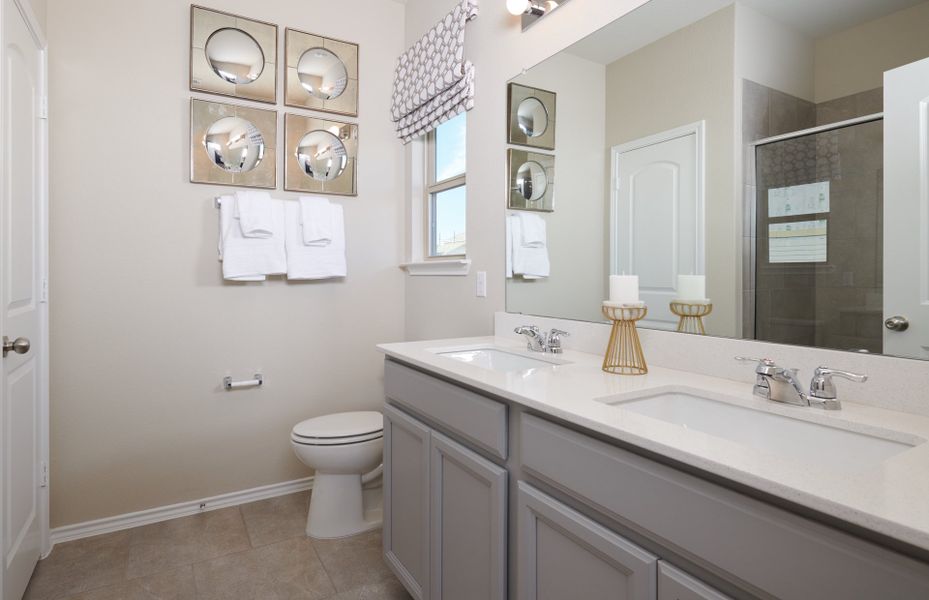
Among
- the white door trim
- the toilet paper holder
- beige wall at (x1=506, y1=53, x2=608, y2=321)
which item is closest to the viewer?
the white door trim

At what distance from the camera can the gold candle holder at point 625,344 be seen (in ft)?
4.47

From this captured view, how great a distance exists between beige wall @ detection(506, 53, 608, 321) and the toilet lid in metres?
0.92

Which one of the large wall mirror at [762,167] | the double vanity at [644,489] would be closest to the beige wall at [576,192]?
the large wall mirror at [762,167]

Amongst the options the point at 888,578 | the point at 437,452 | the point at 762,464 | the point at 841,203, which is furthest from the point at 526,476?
the point at 841,203

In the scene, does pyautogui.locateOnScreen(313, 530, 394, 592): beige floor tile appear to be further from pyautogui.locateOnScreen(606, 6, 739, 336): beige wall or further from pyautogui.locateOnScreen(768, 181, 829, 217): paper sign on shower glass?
pyautogui.locateOnScreen(768, 181, 829, 217): paper sign on shower glass

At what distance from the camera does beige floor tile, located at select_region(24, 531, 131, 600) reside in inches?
70.6

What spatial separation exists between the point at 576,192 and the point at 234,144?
1691mm

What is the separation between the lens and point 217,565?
1943 millimetres

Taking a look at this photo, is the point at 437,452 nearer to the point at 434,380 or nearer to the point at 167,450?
the point at 434,380

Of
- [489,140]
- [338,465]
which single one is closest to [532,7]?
[489,140]

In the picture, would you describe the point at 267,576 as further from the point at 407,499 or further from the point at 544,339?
the point at 544,339

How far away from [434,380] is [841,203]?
3.54 ft

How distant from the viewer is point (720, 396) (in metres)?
1.09

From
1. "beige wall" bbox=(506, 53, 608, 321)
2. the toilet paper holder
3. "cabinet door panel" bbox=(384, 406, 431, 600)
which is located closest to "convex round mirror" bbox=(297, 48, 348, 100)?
"beige wall" bbox=(506, 53, 608, 321)
